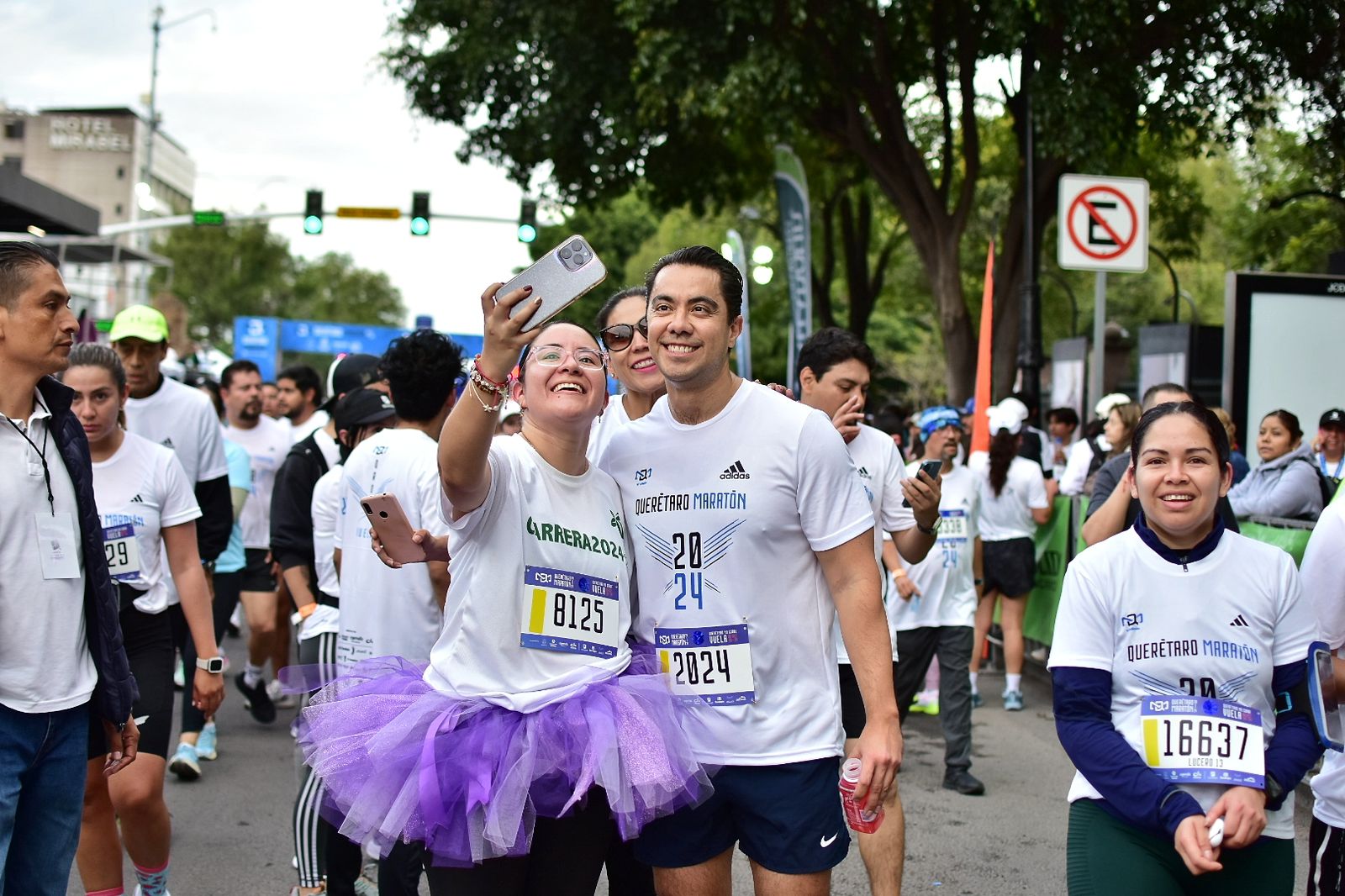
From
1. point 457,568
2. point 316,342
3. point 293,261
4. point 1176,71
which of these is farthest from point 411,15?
point 293,261

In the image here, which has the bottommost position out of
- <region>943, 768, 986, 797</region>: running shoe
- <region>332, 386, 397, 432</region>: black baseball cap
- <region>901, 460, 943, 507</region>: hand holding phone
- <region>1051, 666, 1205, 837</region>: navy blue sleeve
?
<region>943, 768, 986, 797</region>: running shoe

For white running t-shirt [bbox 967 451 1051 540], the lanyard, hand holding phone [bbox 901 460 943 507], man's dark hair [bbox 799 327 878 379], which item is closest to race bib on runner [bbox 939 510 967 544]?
white running t-shirt [bbox 967 451 1051 540]

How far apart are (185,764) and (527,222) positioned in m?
17.3

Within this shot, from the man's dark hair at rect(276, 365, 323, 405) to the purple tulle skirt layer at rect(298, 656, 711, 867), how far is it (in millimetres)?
7730

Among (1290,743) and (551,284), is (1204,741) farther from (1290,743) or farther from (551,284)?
(551,284)

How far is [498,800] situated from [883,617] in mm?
1088

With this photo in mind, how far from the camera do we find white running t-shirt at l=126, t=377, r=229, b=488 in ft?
22.1

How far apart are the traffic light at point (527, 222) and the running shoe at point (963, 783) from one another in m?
17.3

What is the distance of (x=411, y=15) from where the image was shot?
2134 cm

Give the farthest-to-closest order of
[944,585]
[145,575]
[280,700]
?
[280,700] → [944,585] → [145,575]

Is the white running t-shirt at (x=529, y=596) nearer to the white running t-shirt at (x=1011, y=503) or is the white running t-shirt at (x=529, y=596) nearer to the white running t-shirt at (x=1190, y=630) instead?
the white running t-shirt at (x=1190, y=630)

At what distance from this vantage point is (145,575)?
523cm

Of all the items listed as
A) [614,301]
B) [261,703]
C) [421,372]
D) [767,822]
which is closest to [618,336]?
[614,301]

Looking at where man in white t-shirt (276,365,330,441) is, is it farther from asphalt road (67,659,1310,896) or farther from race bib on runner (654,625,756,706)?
race bib on runner (654,625,756,706)
